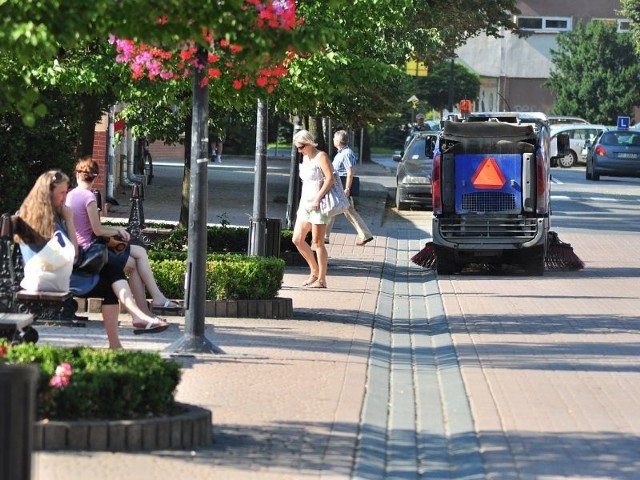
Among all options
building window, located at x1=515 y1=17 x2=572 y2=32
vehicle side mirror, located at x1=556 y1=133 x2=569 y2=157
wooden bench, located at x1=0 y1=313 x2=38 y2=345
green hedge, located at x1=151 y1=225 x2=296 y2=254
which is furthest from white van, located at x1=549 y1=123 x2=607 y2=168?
wooden bench, located at x1=0 y1=313 x2=38 y2=345

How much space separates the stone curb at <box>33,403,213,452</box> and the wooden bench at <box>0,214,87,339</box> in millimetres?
3320

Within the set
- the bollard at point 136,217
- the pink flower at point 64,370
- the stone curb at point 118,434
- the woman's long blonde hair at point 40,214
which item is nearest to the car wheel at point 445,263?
the bollard at point 136,217

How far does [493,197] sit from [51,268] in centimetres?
978

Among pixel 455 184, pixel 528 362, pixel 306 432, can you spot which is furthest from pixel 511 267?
pixel 306 432

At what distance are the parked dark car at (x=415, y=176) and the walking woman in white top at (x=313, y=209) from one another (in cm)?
1396

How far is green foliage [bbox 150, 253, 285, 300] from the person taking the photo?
1353 centimetres

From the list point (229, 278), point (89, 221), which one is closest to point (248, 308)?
point (229, 278)

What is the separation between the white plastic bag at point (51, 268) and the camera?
10.8 m

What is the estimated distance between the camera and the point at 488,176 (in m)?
19.6

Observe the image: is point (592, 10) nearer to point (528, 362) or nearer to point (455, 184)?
point (455, 184)

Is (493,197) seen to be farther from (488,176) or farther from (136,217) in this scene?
(136,217)

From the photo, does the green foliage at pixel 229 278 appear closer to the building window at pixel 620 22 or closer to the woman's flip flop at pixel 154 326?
the woman's flip flop at pixel 154 326

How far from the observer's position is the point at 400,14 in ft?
50.4

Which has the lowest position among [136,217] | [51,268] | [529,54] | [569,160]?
[51,268]
